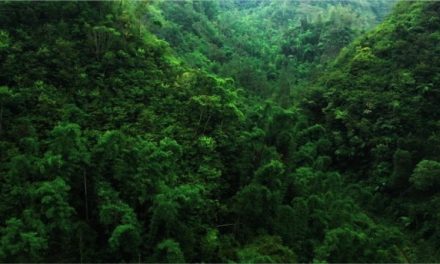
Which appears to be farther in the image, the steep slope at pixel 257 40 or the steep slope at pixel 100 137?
the steep slope at pixel 257 40

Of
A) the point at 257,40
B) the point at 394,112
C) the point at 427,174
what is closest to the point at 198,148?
the point at 427,174

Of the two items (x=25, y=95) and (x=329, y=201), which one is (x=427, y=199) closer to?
(x=329, y=201)

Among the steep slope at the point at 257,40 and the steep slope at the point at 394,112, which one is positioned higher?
the steep slope at the point at 257,40

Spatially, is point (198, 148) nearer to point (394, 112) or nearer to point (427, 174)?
point (427, 174)

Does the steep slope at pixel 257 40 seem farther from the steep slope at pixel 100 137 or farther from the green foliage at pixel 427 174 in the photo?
the green foliage at pixel 427 174

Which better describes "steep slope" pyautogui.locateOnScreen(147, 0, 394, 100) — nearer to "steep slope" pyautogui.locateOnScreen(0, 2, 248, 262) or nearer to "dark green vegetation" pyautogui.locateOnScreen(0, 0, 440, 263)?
"dark green vegetation" pyautogui.locateOnScreen(0, 0, 440, 263)

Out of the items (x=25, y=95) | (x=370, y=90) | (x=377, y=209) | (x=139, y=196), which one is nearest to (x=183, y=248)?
(x=139, y=196)

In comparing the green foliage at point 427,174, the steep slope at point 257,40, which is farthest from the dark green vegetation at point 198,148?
the steep slope at point 257,40

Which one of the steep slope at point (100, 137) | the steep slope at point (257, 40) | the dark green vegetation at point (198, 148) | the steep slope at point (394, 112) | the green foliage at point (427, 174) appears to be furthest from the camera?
the steep slope at point (257, 40)
